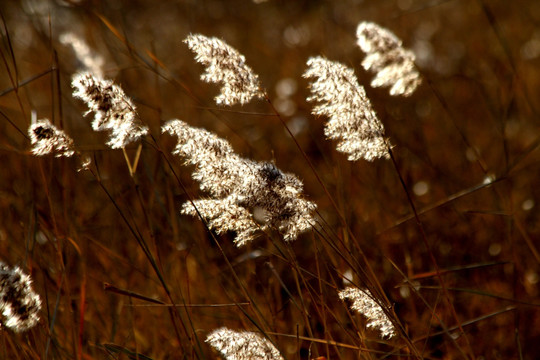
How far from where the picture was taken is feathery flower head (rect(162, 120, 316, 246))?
0.95 metres

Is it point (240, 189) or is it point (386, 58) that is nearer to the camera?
point (240, 189)

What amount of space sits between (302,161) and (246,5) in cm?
314

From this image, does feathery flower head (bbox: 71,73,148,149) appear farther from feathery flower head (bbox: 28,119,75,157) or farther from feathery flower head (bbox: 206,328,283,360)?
feathery flower head (bbox: 206,328,283,360)

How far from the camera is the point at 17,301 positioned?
95cm

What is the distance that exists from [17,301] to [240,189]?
41 cm

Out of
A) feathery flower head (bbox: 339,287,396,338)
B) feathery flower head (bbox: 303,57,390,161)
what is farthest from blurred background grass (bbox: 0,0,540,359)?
feathery flower head (bbox: 303,57,390,161)

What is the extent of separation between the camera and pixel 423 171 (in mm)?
2092

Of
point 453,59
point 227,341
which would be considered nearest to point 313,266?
point 227,341

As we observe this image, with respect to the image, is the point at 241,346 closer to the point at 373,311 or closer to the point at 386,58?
the point at 373,311

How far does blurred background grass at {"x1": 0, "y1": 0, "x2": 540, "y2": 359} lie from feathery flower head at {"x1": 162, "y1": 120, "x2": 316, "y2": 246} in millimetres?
86

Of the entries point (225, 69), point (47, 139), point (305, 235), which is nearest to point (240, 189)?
point (225, 69)

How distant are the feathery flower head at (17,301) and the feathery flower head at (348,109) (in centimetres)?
58

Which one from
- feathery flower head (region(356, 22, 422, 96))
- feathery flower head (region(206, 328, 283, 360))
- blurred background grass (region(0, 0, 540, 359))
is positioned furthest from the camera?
blurred background grass (region(0, 0, 540, 359))

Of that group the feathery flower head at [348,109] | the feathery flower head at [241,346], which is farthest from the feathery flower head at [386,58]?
the feathery flower head at [241,346]
